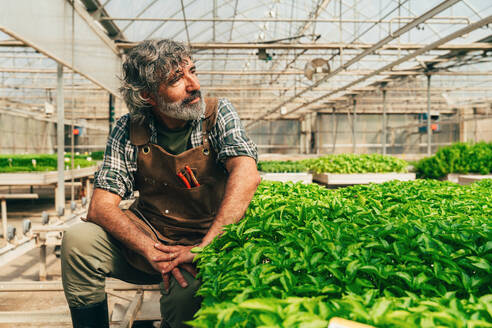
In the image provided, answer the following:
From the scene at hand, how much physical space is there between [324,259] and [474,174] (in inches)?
262

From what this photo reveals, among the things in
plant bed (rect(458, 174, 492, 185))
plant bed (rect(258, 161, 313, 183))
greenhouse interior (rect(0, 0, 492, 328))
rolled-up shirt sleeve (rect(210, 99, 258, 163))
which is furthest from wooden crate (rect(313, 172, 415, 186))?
rolled-up shirt sleeve (rect(210, 99, 258, 163))

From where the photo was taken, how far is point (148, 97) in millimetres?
2090

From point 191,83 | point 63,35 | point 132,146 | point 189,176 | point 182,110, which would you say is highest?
point 63,35

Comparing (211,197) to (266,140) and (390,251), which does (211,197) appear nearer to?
(390,251)

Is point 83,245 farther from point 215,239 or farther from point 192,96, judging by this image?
point 192,96

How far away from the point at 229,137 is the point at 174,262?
2.20ft

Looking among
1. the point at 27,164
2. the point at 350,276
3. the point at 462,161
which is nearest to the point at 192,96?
the point at 350,276

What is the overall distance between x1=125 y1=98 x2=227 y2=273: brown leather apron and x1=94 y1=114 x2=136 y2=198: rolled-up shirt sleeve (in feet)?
0.16

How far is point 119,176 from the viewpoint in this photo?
6.54 feet

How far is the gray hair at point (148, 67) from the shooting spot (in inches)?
77.6

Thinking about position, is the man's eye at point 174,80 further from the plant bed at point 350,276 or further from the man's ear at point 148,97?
the plant bed at point 350,276

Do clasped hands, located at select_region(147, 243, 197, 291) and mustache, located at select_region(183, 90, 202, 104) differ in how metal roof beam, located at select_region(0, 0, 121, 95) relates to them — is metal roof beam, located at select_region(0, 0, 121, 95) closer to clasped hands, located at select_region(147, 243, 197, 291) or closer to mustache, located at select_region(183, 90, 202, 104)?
mustache, located at select_region(183, 90, 202, 104)

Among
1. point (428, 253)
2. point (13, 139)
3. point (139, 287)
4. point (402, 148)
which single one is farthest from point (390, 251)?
point (402, 148)

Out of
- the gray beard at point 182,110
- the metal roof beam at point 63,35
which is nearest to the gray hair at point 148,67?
the gray beard at point 182,110
